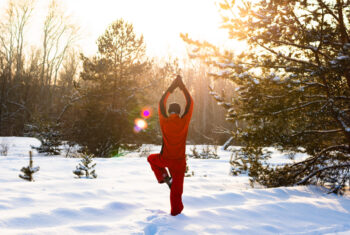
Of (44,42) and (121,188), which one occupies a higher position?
(44,42)

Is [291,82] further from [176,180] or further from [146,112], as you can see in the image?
[146,112]

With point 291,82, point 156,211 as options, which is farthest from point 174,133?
point 291,82

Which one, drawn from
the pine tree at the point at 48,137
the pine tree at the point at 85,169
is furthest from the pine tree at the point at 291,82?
the pine tree at the point at 48,137

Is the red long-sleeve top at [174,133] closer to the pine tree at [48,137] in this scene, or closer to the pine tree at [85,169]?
the pine tree at [85,169]

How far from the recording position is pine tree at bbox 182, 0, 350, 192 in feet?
19.2

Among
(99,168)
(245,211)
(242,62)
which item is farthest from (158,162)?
(99,168)

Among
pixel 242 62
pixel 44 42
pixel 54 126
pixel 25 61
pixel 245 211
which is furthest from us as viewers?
pixel 25 61

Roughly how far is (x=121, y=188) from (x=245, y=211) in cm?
256

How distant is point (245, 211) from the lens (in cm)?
420

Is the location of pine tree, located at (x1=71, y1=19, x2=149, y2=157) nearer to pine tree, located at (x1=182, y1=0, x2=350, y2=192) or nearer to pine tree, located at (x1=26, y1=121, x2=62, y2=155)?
pine tree, located at (x1=26, y1=121, x2=62, y2=155)

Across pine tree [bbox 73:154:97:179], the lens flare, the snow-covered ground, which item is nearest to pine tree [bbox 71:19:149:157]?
the lens flare

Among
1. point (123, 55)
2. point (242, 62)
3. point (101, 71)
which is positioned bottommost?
point (242, 62)

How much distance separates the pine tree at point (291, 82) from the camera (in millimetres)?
5848

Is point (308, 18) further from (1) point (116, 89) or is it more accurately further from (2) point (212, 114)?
(2) point (212, 114)
